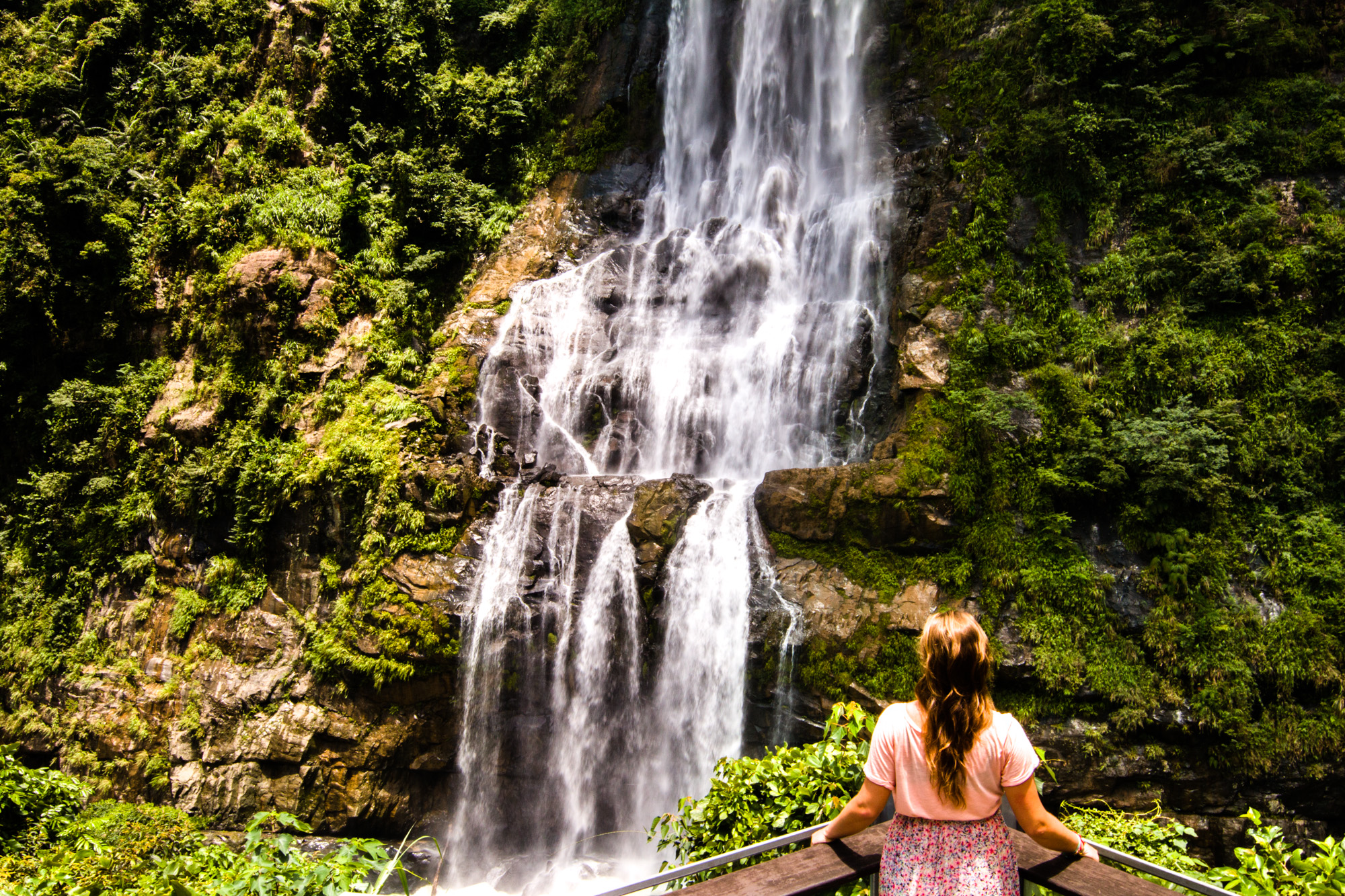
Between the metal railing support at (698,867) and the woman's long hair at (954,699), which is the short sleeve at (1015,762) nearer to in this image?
the woman's long hair at (954,699)

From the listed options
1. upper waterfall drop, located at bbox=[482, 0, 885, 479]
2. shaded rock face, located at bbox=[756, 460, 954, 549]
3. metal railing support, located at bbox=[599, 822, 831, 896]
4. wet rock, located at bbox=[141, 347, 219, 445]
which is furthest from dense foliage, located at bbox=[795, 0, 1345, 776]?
wet rock, located at bbox=[141, 347, 219, 445]

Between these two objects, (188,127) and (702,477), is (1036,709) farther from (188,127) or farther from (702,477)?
(188,127)

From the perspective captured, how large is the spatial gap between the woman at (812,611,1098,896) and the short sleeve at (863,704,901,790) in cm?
1

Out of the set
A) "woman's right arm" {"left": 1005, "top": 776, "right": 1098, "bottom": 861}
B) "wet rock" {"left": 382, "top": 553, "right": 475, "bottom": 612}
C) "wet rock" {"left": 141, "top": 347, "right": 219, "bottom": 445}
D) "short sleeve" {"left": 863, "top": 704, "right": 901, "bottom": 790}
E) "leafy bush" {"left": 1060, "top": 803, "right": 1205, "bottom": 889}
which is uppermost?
"wet rock" {"left": 141, "top": 347, "right": 219, "bottom": 445}

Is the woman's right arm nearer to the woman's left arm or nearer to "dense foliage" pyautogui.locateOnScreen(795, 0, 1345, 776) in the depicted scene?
the woman's left arm

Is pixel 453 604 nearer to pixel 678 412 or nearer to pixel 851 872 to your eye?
pixel 678 412

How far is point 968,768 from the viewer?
2365 millimetres

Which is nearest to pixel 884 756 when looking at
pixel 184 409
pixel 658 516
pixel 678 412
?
pixel 658 516

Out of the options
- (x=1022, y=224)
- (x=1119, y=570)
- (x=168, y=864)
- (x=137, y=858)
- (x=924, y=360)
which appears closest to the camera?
(x=168, y=864)

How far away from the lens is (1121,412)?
941 centimetres

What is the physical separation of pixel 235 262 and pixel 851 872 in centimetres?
1600

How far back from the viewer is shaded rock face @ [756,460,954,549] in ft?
30.6

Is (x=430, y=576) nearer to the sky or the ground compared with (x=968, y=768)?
nearer to the ground

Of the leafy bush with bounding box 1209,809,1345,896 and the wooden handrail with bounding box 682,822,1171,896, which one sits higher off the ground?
the wooden handrail with bounding box 682,822,1171,896
